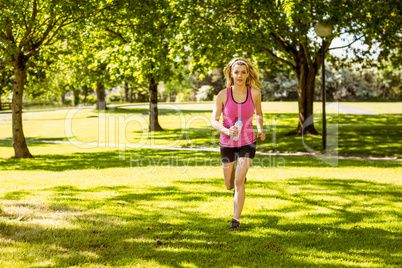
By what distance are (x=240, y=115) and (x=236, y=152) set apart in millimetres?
540

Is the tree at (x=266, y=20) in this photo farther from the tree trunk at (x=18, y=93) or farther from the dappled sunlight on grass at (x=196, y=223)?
the dappled sunlight on grass at (x=196, y=223)

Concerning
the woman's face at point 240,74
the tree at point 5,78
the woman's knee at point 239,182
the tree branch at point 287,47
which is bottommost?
the woman's knee at point 239,182

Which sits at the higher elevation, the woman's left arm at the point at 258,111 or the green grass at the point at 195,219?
the woman's left arm at the point at 258,111

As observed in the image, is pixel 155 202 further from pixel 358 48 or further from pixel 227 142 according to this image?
pixel 358 48

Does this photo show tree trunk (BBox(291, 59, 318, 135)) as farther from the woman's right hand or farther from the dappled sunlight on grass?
the woman's right hand

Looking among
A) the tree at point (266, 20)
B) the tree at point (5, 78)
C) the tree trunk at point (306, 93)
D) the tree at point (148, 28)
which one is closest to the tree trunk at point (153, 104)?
the tree at point (148, 28)

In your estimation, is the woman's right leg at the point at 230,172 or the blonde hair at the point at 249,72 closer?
the blonde hair at the point at 249,72

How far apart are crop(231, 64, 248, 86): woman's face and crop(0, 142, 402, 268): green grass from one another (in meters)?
2.00

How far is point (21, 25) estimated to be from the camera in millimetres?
14125

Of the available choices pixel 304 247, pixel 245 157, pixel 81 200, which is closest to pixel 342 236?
pixel 304 247

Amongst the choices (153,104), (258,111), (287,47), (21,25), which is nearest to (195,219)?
(258,111)

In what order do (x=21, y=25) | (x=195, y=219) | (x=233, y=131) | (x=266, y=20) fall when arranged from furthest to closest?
1. (x=266, y=20)
2. (x=21, y=25)
3. (x=195, y=219)
4. (x=233, y=131)

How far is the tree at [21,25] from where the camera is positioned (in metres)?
12.5

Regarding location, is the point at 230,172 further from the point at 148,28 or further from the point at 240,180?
the point at 148,28
